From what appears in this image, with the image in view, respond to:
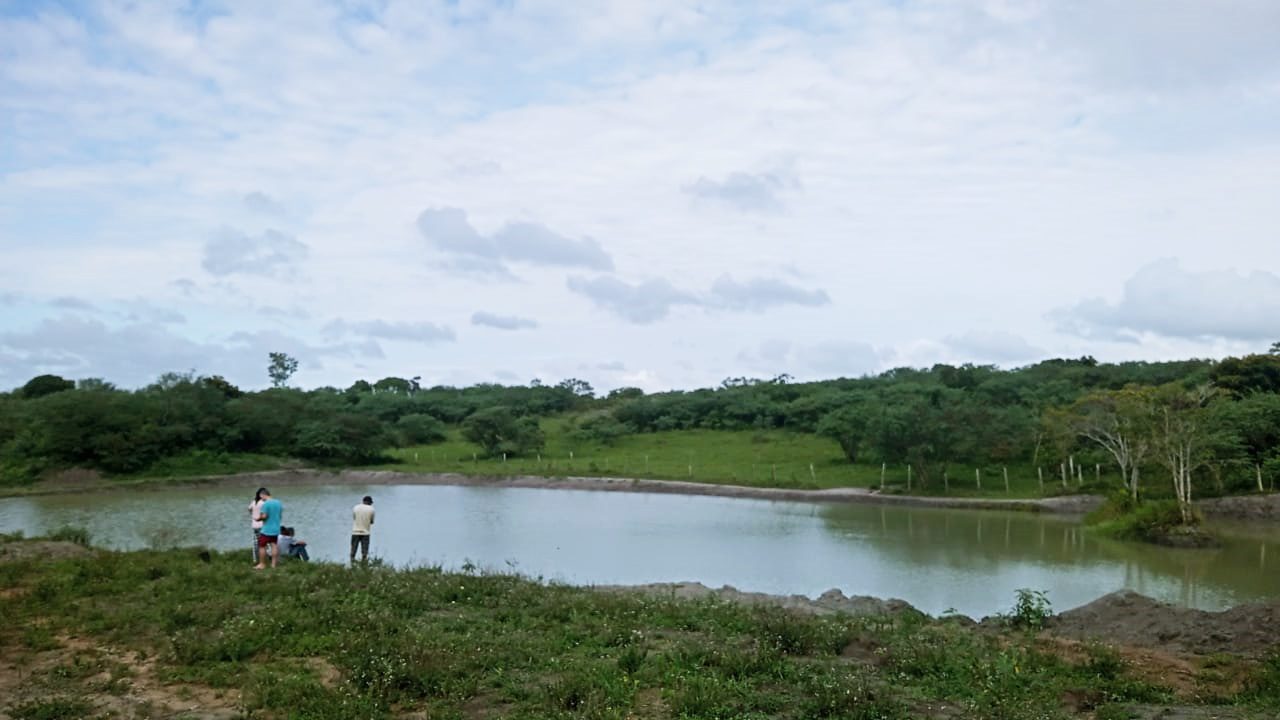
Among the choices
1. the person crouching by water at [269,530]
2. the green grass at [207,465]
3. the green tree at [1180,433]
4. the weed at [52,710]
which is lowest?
the weed at [52,710]

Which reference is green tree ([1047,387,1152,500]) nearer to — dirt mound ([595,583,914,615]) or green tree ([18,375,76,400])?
dirt mound ([595,583,914,615])

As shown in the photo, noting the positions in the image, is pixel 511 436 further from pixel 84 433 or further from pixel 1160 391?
pixel 1160 391

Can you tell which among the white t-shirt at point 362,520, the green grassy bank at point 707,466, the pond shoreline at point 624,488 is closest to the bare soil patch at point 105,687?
the white t-shirt at point 362,520

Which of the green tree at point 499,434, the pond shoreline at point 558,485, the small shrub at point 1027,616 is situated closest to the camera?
the small shrub at point 1027,616

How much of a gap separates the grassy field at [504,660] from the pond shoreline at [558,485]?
27065mm

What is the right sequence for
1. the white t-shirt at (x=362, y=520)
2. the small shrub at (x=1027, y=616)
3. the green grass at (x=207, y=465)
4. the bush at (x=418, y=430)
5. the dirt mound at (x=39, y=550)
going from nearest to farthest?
the small shrub at (x=1027, y=616), the dirt mound at (x=39, y=550), the white t-shirt at (x=362, y=520), the green grass at (x=207, y=465), the bush at (x=418, y=430)

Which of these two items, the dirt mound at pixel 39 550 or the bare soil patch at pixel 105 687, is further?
the dirt mound at pixel 39 550

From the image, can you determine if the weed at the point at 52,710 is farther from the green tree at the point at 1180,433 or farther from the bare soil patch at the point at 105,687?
the green tree at the point at 1180,433

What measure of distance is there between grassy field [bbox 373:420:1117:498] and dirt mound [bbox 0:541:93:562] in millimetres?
32566

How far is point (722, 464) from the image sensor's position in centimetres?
5225

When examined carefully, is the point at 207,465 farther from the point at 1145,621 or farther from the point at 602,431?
the point at 1145,621

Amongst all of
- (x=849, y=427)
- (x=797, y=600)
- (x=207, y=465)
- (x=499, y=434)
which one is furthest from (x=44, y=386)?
(x=797, y=600)

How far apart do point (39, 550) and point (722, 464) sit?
38.8m

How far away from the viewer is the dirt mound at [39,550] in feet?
52.0
